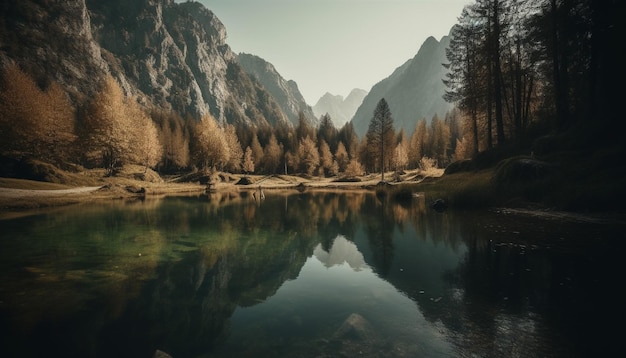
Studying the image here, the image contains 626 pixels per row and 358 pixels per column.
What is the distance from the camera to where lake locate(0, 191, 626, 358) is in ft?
21.2

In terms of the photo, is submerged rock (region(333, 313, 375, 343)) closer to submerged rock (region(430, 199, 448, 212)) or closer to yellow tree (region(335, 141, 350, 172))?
submerged rock (region(430, 199, 448, 212))

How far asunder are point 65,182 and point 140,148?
2165 centimetres

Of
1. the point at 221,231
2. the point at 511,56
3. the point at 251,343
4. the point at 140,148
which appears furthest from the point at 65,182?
the point at 511,56

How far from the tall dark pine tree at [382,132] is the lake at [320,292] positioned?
5082 cm

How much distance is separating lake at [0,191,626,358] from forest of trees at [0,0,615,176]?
1846 centimetres

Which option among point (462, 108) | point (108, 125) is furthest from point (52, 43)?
point (462, 108)

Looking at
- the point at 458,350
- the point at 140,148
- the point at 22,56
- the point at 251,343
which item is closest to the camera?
the point at 458,350

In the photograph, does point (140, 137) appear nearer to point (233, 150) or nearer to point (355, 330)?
point (233, 150)

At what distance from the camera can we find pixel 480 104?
38.6 metres

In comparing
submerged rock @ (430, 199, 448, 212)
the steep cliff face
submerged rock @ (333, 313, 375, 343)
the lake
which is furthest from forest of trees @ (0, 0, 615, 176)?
the steep cliff face

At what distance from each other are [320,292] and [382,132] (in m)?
63.2

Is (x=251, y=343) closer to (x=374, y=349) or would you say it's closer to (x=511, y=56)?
(x=374, y=349)

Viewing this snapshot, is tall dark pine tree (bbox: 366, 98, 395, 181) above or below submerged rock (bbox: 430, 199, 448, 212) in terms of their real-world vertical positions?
above

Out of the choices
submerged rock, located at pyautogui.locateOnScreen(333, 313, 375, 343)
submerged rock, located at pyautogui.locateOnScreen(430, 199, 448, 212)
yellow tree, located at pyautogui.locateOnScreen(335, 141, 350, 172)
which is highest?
yellow tree, located at pyautogui.locateOnScreen(335, 141, 350, 172)
